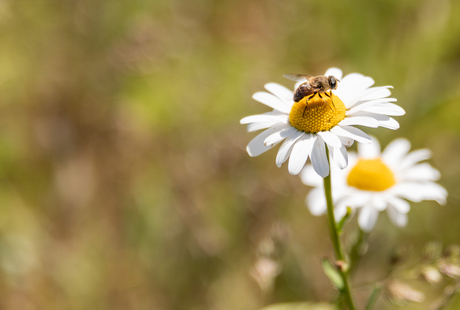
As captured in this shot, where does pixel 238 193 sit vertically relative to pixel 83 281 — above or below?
above

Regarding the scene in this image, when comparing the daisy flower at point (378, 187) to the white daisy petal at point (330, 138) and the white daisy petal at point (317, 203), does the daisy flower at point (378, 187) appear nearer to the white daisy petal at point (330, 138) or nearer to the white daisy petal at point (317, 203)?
the white daisy petal at point (317, 203)

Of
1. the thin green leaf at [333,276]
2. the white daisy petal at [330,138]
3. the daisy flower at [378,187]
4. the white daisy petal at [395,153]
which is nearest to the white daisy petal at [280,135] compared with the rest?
the white daisy petal at [330,138]

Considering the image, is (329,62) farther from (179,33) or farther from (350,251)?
(350,251)

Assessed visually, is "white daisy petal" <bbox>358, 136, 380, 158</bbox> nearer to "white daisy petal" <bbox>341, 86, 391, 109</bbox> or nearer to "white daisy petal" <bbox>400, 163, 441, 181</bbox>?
"white daisy petal" <bbox>400, 163, 441, 181</bbox>

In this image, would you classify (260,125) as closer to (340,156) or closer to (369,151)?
(340,156)

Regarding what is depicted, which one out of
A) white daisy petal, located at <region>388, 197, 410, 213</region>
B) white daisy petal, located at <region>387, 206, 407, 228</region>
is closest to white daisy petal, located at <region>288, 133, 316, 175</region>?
white daisy petal, located at <region>388, 197, 410, 213</region>

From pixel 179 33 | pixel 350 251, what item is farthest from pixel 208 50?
pixel 350 251
